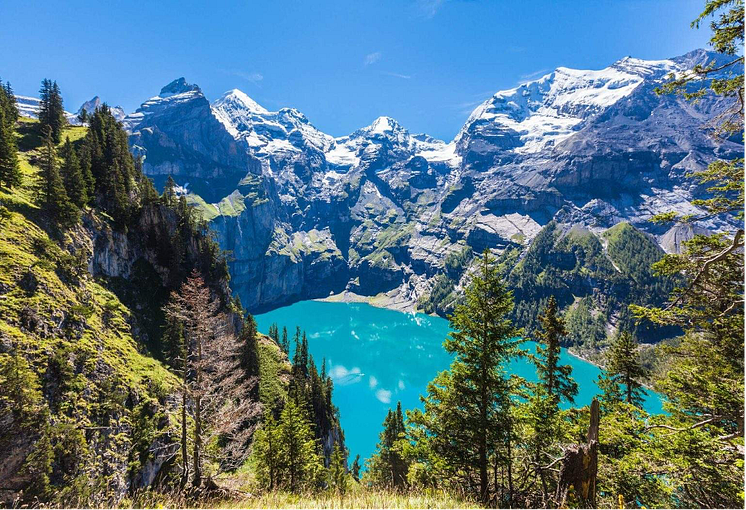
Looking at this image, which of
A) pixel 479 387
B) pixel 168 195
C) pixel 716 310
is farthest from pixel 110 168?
pixel 716 310

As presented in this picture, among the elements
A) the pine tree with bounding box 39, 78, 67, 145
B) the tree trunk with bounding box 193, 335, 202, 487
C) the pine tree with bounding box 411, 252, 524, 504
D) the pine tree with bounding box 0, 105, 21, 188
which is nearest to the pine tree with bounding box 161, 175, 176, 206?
the pine tree with bounding box 39, 78, 67, 145

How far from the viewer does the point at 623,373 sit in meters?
23.9

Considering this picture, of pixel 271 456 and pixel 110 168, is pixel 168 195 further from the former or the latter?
pixel 271 456

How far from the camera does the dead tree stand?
24.0ft

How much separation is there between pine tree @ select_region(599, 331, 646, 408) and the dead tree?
1993 centimetres

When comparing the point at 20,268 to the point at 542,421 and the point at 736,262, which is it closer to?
the point at 542,421

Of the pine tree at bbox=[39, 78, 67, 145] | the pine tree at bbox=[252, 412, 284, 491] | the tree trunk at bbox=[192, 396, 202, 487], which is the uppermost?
the pine tree at bbox=[39, 78, 67, 145]

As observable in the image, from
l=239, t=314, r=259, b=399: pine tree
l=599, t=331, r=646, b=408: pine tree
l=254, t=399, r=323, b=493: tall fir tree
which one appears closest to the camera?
l=599, t=331, r=646, b=408: pine tree

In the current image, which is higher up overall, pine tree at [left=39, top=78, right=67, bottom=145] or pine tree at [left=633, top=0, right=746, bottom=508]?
pine tree at [left=39, top=78, right=67, bottom=145]

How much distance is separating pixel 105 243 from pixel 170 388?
2166 cm

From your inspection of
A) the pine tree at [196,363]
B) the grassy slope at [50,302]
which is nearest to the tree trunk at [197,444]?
the pine tree at [196,363]

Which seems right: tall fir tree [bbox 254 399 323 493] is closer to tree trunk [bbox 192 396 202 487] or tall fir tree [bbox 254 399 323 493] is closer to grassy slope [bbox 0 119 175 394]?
grassy slope [bbox 0 119 175 394]

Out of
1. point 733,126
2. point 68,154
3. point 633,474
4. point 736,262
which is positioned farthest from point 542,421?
point 68,154

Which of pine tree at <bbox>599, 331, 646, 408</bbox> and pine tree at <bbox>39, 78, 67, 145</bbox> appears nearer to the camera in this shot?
pine tree at <bbox>599, 331, 646, 408</bbox>
